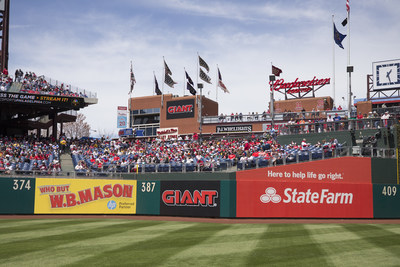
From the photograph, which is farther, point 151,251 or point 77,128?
point 77,128

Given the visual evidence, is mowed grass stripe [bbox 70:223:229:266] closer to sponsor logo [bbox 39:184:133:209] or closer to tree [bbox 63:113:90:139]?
sponsor logo [bbox 39:184:133:209]

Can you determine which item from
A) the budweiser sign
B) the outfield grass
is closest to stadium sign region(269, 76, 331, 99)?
the budweiser sign

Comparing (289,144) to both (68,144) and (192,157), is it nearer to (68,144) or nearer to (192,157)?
(192,157)

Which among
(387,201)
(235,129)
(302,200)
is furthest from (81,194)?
(235,129)

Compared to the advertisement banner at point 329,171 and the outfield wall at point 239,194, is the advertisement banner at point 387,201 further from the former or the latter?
the advertisement banner at point 329,171

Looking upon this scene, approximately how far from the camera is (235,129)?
42.8m

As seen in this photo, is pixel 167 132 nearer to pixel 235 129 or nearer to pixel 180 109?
pixel 180 109

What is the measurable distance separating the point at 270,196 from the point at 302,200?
1871 mm

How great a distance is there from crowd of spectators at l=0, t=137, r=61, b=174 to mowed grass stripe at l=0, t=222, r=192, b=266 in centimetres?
1455

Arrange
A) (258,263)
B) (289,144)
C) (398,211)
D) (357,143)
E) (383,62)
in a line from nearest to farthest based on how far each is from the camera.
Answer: (258,263) → (398,211) → (357,143) → (289,144) → (383,62)

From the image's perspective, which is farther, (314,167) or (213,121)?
(213,121)

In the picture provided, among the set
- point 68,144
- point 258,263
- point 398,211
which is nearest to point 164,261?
point 258,263

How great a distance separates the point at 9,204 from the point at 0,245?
12638mm

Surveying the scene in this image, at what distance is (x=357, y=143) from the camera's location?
27.4m
